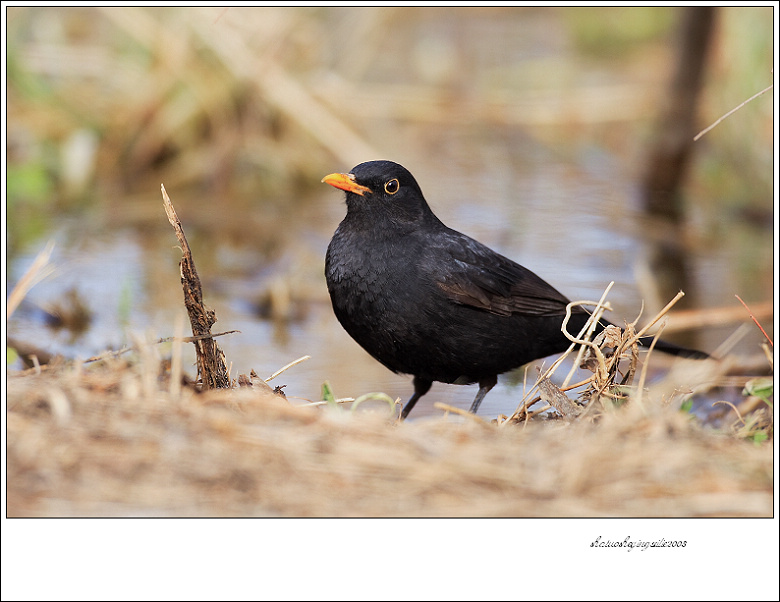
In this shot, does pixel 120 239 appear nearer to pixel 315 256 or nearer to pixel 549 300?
pixel 315 256

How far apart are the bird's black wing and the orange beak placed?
466 mm

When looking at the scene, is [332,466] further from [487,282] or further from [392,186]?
[392,186]

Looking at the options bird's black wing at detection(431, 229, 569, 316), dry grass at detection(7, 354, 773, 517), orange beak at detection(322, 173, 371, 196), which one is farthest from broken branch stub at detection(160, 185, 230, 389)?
bird's black wing at detection(431, 229, 569, 316)

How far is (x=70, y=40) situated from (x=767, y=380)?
364 inches

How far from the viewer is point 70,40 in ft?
35.1

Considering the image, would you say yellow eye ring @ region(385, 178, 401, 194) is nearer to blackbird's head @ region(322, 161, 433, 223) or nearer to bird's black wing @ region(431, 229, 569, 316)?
blackbird's head @ region(322, 161, 433, 223)

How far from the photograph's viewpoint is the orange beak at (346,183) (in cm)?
450

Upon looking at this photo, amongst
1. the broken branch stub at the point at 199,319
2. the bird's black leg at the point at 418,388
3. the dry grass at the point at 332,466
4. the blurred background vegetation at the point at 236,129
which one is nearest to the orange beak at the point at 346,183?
the broken branch stub at the point at 199,319

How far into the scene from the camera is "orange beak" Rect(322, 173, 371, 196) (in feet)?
14.8

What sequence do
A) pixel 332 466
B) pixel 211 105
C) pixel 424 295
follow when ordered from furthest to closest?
pixel 211 105, pixel 424 295, pixel 332 466

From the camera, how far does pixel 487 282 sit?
15.2ft

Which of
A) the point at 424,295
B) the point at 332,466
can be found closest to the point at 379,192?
the point at 424,295

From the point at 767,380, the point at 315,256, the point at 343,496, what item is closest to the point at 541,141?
the point at 315,256

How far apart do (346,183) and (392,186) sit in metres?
0.25
